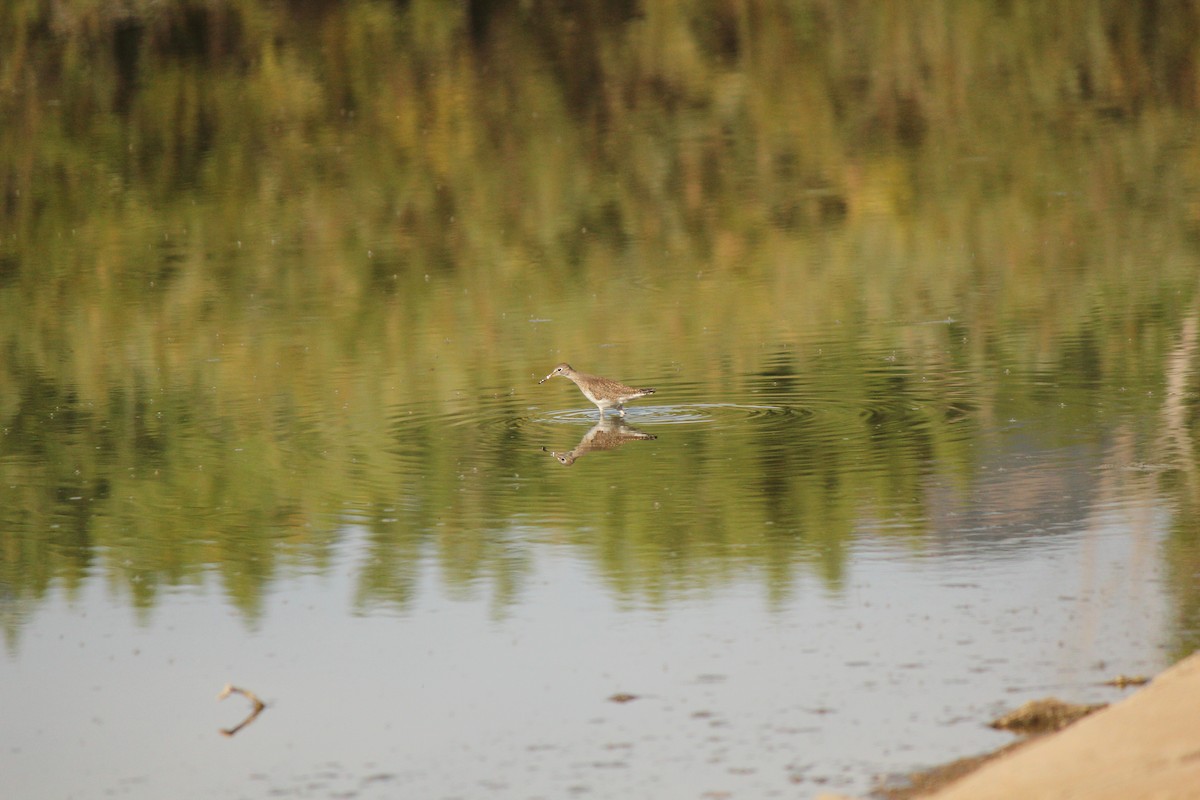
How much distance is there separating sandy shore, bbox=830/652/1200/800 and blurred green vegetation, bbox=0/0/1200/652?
4.10 metres

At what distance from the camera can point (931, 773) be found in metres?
8.68

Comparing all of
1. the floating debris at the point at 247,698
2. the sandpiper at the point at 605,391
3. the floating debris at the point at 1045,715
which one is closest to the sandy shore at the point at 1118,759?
the floating debris at the point at 1045,715

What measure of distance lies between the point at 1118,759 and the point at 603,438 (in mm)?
8538

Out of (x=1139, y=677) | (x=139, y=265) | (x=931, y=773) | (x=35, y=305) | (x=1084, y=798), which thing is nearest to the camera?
(x=1084, y=798)

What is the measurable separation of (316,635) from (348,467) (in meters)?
3.75

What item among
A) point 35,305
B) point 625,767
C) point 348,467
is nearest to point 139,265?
point 35,305

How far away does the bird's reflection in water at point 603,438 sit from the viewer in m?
15.3

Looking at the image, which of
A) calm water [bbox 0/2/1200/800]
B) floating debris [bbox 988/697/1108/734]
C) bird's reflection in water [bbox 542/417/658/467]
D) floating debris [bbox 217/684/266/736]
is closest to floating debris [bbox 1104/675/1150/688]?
calm water [bbox 0/2/1200/800]

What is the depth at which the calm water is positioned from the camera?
9.95 meters

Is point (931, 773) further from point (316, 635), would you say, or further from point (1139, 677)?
point (316, 635)

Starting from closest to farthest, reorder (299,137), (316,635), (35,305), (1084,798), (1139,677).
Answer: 1. (1084,798)
2. (1139,677)
3. (316,635)
4. (35,305)
5. (299,137)

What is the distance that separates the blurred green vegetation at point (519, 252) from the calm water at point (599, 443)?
3.2 inches

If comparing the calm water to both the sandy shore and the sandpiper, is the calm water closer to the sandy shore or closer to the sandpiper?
the sandpiper

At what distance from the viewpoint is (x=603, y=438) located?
15820 mm
